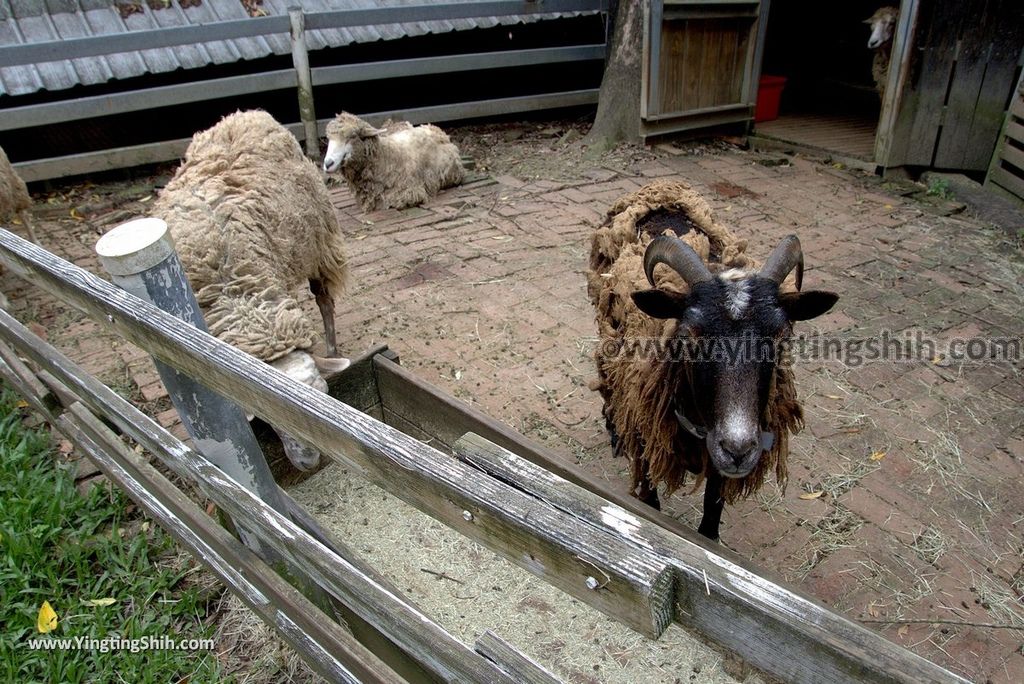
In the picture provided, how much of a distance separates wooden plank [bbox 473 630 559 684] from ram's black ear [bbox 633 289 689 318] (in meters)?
1.44

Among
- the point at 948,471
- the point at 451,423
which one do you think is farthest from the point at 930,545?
the point at 451,423

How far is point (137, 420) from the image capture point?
2406 millimetres

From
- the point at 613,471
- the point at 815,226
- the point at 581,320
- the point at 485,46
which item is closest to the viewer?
the point at 613,471

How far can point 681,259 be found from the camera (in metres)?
2.57

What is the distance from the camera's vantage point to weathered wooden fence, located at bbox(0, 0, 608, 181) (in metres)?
6.86

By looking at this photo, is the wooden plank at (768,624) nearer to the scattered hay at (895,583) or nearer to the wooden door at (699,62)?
the scattered hay at (895,583)

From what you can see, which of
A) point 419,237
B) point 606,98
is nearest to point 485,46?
point 606,98

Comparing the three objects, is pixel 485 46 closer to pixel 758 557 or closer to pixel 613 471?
pixel 613 471

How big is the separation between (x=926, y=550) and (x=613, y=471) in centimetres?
153

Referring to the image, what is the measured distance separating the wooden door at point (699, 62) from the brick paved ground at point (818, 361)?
1041mm

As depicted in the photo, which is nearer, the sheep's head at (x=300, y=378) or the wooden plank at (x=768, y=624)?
the wooden plank at (x=768, y=624)

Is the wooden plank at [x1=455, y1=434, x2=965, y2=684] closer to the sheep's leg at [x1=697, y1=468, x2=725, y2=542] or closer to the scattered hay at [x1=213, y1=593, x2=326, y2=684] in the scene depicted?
the sheep's leg at [x1=697, y1=468, x2=725, y2=542]

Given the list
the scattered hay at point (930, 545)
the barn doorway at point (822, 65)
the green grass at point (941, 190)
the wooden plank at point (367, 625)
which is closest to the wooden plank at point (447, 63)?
the barn doorway at point (822, 65)

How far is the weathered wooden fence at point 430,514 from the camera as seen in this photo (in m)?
1.01
